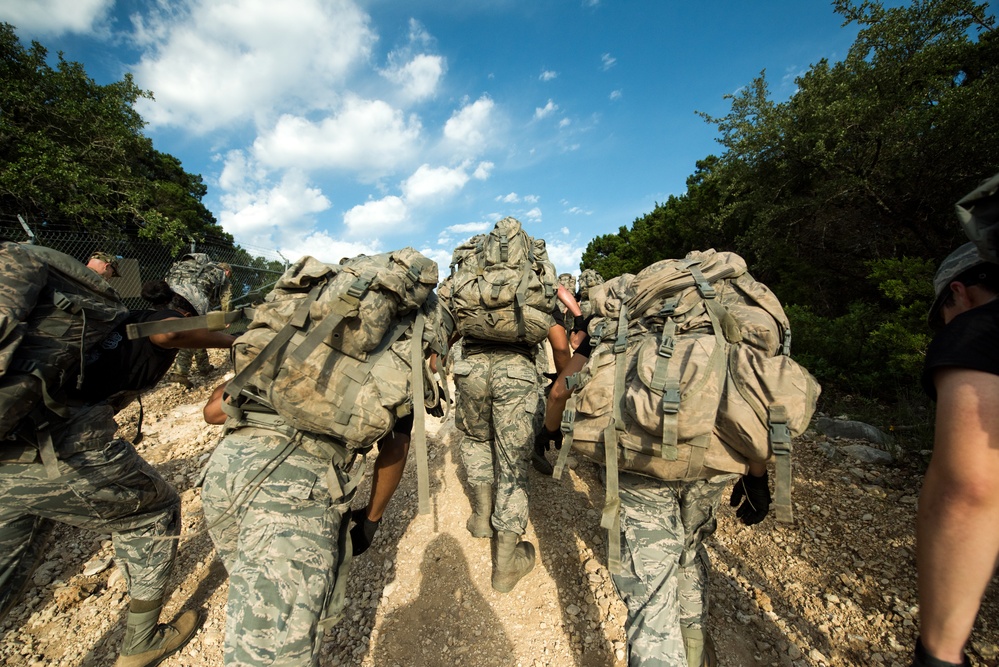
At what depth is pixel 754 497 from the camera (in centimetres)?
218

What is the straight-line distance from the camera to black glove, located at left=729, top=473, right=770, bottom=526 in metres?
2.14

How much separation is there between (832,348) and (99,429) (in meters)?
7.22

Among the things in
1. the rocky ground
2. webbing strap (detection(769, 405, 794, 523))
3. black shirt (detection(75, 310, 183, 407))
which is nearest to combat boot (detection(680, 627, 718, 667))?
the rocky ground

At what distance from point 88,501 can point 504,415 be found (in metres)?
2.54

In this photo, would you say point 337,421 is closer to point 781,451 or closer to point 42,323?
point 42,323

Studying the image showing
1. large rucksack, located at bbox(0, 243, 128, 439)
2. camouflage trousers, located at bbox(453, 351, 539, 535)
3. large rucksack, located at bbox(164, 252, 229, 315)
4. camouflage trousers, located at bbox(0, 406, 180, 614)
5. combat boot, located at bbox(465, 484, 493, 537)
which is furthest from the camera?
large rucksack, located at bbox(164, 252, 229, 315)

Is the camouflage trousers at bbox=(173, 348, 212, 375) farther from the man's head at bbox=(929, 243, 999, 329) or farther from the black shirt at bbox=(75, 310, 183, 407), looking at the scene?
the man's head at bbox=(929, 243, 999, 329)

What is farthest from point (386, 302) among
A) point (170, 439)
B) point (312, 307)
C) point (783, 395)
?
point (170, 439)

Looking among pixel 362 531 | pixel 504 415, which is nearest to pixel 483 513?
pixel 504 415

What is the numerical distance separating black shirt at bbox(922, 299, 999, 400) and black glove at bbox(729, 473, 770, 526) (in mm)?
1257

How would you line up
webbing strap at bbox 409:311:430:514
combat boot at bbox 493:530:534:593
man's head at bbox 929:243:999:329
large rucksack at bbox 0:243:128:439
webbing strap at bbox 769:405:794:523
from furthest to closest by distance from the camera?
1. combat boot at bbox 493:530:534:593
2. webbing strap at bbox 409:311:430:514
3. large rucksack at bbox 0:243:128:439
4. webbing strap at bbox 769:405:794:523
5. man's head at bbox 929:243:999:329

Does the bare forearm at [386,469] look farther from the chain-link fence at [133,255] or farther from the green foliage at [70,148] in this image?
the green foliage at [70,148]

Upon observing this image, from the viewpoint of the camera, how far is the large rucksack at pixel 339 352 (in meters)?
1.82

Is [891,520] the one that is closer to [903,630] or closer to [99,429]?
[903,630]
